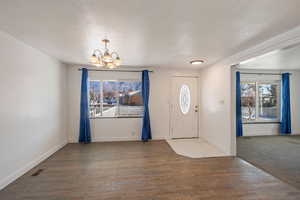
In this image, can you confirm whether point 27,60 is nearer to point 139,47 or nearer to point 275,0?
point 139,47

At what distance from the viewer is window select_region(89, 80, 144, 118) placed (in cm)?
461

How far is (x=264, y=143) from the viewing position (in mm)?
4367

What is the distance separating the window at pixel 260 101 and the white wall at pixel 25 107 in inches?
242

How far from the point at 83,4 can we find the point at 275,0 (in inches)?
76.2

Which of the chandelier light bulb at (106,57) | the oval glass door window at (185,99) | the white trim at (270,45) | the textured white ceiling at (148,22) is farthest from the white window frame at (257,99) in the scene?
the chandelier light bulb at (106,57)

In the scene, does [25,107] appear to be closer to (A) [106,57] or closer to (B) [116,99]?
(A) [106,57]

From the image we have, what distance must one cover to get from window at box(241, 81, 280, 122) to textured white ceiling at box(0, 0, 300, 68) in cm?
330

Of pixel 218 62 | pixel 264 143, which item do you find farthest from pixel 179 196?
pixel 264 143

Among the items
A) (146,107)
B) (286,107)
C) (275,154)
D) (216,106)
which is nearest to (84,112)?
(146,107)

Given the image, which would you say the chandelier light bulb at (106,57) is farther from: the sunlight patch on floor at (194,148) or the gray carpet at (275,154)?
the gray carpet at (275,154)

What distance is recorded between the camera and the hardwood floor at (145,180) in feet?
6.65

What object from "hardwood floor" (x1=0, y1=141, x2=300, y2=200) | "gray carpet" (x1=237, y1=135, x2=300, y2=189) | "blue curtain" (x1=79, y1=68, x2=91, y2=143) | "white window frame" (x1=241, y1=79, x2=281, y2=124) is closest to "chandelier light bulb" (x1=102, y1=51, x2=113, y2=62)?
"hardwood floor" (x1=0, y1=141, x2=300, y2=200)

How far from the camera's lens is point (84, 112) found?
170 inches

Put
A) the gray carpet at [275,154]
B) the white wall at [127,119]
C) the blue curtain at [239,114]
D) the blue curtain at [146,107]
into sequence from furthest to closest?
the blue curtain at [239,114], the blue curtain at [146,107], the white wall at [127,119], the gray carpet at [275,154]
